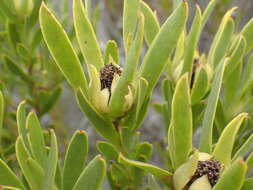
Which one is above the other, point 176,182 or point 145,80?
point 145,80

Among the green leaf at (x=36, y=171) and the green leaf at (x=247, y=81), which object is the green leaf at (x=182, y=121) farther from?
the green leaf at (x=247, y=81)

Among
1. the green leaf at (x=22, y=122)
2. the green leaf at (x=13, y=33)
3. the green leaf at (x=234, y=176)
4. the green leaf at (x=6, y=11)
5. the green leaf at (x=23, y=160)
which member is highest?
the green leaf at (x=6, y=11)

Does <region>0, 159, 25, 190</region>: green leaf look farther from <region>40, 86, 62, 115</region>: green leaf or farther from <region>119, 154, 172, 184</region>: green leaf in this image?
<region>40, 86, 62, 115</region>: green leaf

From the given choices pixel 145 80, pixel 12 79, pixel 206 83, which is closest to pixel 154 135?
pixel 12 79

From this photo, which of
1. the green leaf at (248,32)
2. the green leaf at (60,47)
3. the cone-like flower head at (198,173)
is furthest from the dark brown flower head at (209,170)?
the green leaf at (248,32)

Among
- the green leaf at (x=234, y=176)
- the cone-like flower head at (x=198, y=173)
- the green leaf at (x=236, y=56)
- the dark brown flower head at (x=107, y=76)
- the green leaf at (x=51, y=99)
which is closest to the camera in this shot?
the green leaf at (x=234, y=176)

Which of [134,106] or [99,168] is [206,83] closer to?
[134,106]

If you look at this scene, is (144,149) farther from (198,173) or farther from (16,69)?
(16,69)

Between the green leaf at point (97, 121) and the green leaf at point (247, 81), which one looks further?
the green leaf at point (247, 81)
